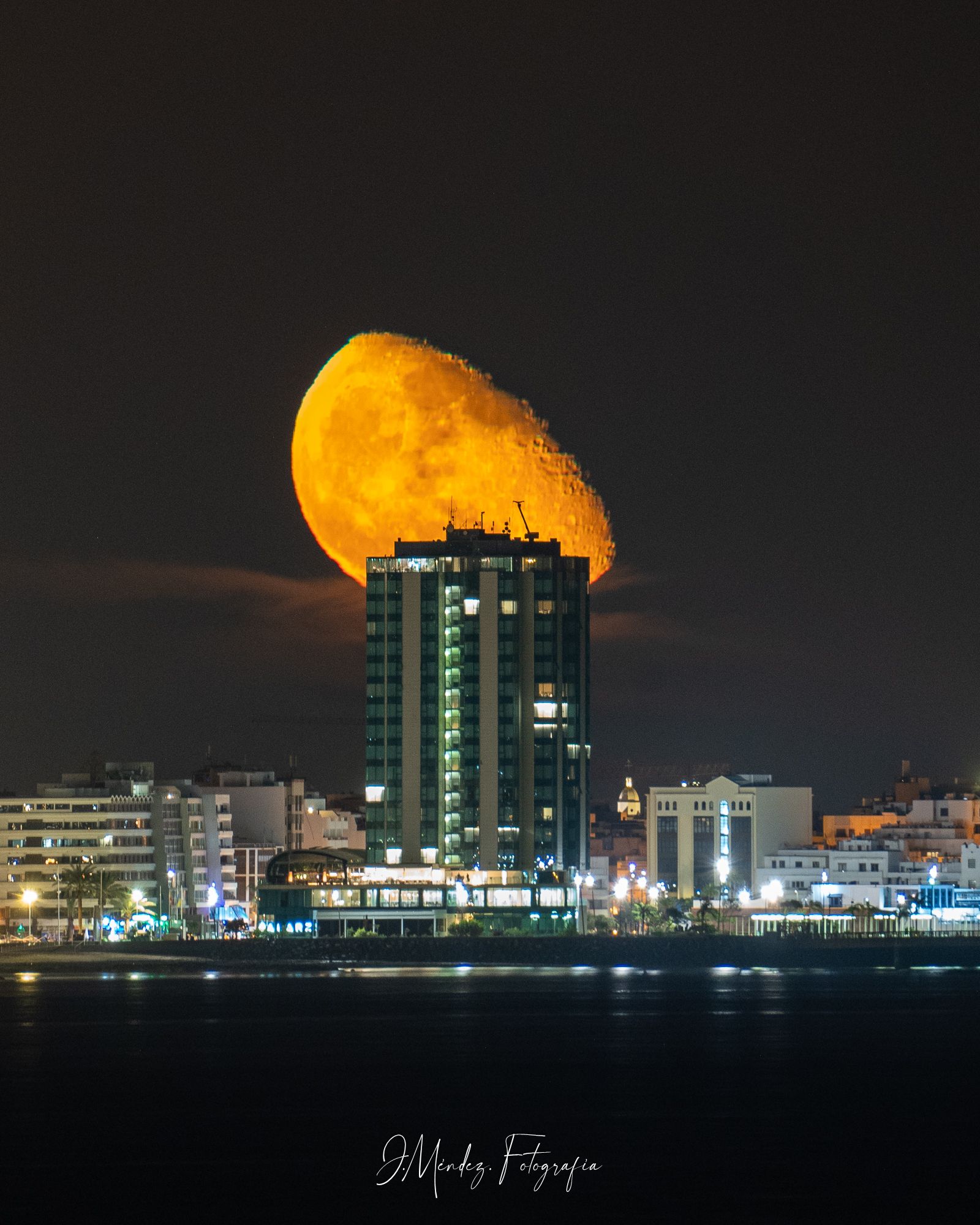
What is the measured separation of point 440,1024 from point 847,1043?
26137mm

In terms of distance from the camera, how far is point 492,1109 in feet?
315

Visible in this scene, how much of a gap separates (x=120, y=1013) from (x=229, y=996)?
948 inches

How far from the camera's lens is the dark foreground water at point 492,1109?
245 feet

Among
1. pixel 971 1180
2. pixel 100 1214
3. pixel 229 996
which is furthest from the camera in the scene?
pixel 229 996

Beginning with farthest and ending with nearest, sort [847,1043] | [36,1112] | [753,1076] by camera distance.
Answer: [847,1043] → [753,1076] → [36,1112]

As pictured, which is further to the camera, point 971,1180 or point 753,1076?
point 753,1076

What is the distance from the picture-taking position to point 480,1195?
7425cm

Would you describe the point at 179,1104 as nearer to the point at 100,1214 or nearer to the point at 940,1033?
the point at 100,1214

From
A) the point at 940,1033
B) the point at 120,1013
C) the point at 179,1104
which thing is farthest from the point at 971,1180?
the point at 120,1013

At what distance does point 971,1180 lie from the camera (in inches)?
3059

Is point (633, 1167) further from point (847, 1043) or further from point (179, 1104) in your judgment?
point (847, 1043)

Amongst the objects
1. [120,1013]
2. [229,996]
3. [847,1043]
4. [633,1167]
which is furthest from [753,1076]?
[229,996]

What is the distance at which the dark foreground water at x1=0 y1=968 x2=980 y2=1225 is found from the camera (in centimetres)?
7462

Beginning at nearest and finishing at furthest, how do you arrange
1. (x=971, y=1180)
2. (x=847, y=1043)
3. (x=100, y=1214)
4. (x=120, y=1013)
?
(x=100, y=1214) → (x=971, y=1180) → (x=847, y=1043) → (x=120, y=1013)
